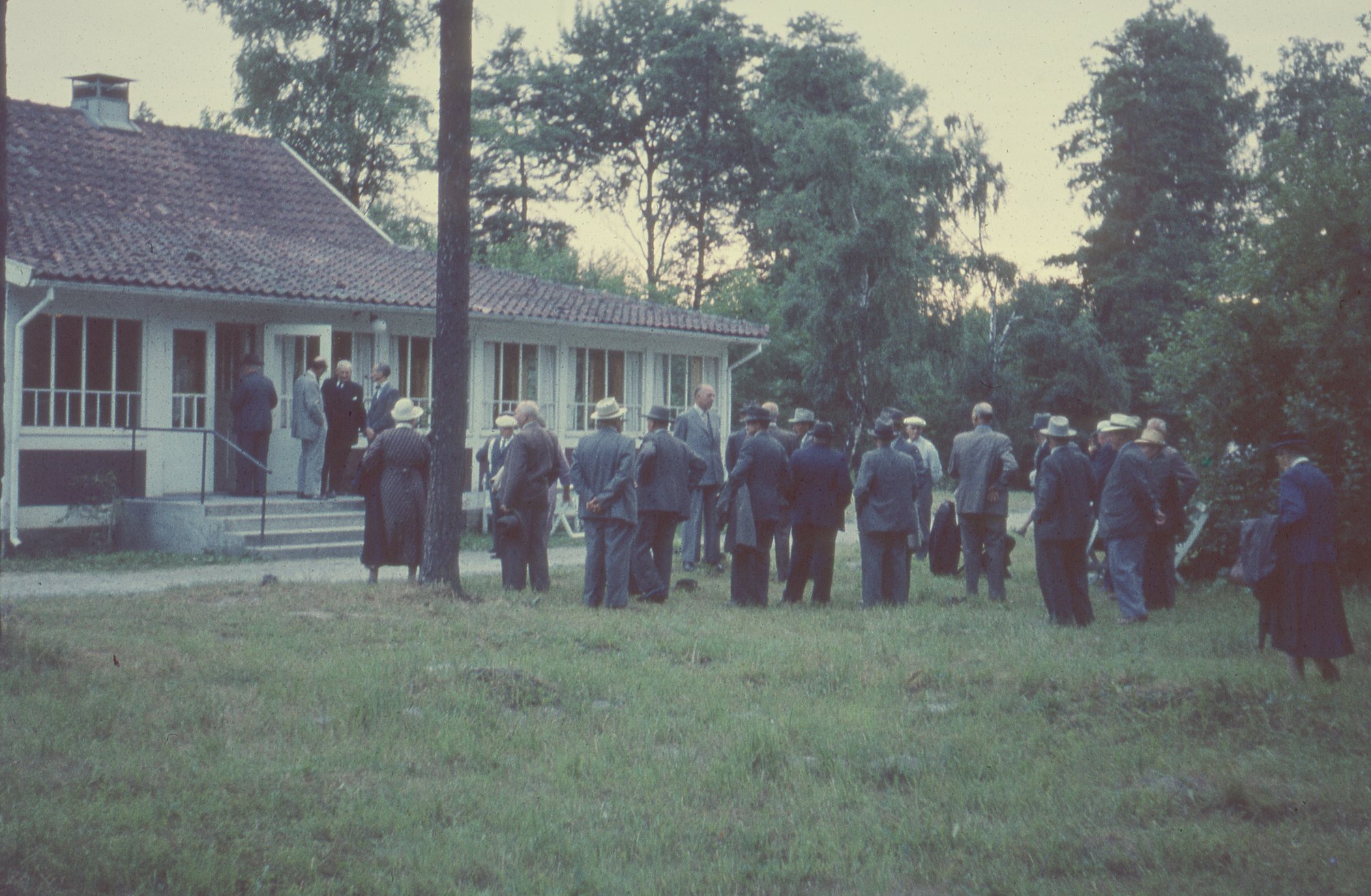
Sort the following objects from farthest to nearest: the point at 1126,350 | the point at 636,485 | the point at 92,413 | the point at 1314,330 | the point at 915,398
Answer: the point at 1126,350 → the point at 915,398 → the point at 92,413 → the point at 1314,330 → the point at 636,485

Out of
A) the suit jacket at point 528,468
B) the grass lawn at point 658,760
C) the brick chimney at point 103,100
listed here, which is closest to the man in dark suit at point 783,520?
the suit jacket at point 528,468

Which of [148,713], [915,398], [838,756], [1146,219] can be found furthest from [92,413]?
[1146,219]

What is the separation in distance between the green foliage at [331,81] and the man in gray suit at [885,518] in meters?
27.0

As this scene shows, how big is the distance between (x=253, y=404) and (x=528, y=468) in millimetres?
6947

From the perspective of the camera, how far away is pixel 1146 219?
44.7 meters

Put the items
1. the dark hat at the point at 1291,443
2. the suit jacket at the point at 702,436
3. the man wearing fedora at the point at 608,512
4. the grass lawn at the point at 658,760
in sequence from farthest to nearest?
the suit jacket at the point at 702,436
the man wearing fedora at the point at 608,512
the dark hat at the point at 1291,443
the grass lawn at the point at 658,760

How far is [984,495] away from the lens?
1350cm

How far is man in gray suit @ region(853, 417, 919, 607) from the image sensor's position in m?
13.3

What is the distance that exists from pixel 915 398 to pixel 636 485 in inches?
1083

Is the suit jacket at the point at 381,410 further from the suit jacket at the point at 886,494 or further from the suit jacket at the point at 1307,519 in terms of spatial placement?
the suit jacket at the point at 1307,519

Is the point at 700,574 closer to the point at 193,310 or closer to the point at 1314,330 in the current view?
the point at 1314,330

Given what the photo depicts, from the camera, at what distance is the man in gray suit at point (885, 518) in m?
13.3

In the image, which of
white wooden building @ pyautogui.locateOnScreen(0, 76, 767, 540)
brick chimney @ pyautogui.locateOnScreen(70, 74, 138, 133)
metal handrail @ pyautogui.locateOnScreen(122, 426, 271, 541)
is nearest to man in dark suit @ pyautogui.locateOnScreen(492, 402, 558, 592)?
metal handrail @ pyautogui.locateOnScreen(122, 426, 271, 541)

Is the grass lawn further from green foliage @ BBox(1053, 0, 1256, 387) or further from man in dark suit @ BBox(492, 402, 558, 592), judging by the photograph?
green foliage @ BBox(1053, 0, 1256, 387)
